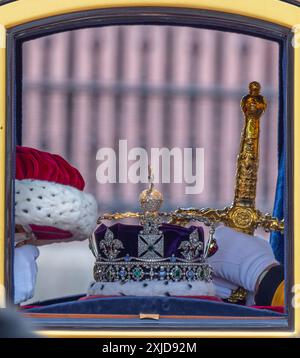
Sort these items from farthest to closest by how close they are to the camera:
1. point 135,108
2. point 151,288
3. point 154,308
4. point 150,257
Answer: point 135,108 < point 150,257 < point 151,288 < point 154,308

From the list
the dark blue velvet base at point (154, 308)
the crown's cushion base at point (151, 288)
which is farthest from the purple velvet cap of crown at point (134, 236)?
the dark blue velvet base at point (154, 308)

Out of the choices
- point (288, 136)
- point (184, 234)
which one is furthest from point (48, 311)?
point (288, 136)

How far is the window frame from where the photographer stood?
286cm

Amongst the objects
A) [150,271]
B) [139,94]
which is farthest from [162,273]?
[139,94]

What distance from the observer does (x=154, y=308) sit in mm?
2918

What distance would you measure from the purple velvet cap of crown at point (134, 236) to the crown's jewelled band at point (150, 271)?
0.14 ft

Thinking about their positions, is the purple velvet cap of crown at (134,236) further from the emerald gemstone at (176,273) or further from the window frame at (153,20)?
the window frame at (153,20)

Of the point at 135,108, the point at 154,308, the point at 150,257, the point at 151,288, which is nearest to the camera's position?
the point at 154,308

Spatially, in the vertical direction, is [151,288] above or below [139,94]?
below

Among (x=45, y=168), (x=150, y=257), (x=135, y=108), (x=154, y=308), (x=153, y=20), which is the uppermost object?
(x=153, y=20)

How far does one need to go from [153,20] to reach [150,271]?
75 centimetres

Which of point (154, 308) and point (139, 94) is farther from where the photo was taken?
point (139, 94)

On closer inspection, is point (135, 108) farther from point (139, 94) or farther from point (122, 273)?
point (122, 273)
